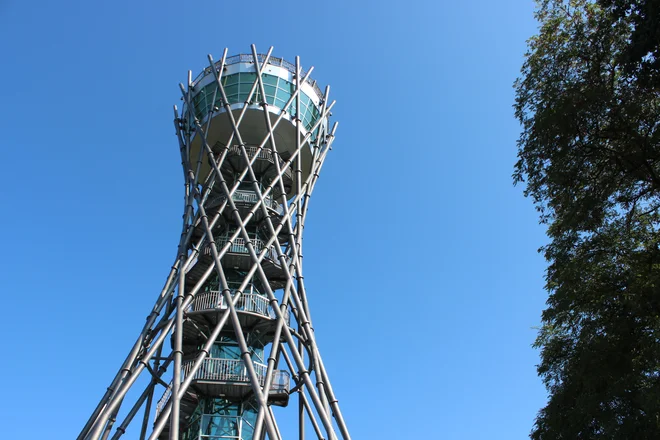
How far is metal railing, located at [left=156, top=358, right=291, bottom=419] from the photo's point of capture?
17.2 metres

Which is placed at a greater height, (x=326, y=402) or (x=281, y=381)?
(x=281, y=381)

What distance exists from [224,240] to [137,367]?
611cm

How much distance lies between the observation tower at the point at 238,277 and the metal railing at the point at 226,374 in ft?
0.14

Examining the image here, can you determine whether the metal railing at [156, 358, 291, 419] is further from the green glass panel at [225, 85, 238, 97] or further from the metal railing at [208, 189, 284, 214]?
the green glass panel at [225, 85, 238, 97]

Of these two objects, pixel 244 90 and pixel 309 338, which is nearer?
pixel 309 338

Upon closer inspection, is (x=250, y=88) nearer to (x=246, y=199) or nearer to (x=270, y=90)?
(x=270, y=90)

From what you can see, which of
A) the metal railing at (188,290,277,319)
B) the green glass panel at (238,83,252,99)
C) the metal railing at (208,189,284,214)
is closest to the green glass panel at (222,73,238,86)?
the green glass panel at (238,83,252,99)

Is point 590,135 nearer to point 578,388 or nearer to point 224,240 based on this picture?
point 578,388

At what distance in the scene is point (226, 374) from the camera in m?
17.5

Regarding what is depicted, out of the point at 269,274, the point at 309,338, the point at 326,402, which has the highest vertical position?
the point at 269,274

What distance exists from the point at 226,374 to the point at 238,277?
464cm

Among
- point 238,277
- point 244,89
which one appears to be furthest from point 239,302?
point 244,89

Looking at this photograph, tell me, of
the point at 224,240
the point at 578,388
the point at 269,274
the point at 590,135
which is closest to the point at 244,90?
the point at 224,240

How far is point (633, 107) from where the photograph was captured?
1183 cm
